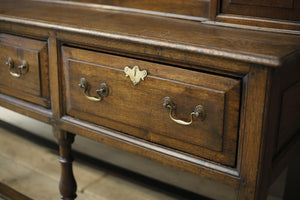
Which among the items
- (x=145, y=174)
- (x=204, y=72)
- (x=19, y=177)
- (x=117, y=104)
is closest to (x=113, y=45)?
(x=117, y=104)

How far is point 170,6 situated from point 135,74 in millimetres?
414

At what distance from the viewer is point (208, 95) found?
987mm

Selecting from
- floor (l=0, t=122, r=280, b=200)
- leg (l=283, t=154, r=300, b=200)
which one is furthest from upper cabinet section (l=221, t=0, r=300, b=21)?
floor (l=0, t=122, r=280, b=200)

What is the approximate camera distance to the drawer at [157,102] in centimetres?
98

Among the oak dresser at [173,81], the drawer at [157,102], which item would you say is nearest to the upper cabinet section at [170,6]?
the oak dresser at [173,81]

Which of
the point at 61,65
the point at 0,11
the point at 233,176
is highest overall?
the point at 0,11

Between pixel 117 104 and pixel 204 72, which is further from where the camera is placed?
pixel 117 104

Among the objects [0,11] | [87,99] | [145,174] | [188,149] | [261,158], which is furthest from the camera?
[145,174]

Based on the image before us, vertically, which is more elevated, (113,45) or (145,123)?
(113,45)

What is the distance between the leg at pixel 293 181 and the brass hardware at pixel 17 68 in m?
0.98

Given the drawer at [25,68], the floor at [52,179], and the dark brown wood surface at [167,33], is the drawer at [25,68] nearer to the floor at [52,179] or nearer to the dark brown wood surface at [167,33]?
the dark brown wood surface at [167,33]

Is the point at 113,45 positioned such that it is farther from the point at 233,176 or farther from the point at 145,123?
the point at 233,176

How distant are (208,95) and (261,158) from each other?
0.19 m

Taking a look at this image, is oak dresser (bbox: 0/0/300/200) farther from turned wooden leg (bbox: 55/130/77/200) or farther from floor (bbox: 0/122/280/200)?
floor (bbox: 0/122/280/200)
